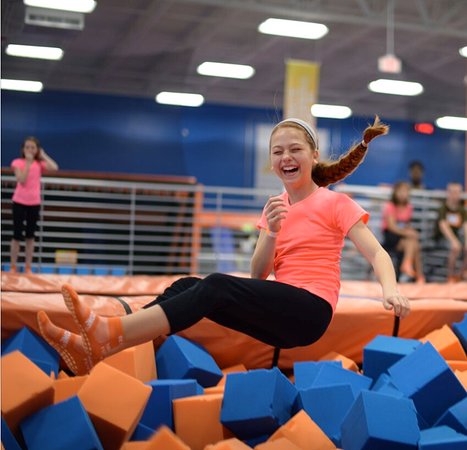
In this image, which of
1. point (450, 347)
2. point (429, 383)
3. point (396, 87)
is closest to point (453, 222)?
point (450, 347)

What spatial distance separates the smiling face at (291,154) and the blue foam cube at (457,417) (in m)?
0.94

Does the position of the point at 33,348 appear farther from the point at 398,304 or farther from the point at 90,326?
the point at 398,304

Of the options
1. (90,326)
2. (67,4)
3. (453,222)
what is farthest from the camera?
(67,4)

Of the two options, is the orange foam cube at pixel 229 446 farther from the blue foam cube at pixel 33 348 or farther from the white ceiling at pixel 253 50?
the white ceiling at pixel 253 50

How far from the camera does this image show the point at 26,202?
5254 millimetres

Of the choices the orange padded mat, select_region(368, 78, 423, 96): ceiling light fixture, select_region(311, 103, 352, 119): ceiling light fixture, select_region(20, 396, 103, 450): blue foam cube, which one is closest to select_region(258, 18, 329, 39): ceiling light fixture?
select_region(368, 78, 423, 96): ceiling light fixture

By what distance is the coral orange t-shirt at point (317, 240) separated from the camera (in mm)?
2174

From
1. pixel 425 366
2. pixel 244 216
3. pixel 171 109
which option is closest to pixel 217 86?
pixel 171 109

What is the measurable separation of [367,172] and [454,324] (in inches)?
479

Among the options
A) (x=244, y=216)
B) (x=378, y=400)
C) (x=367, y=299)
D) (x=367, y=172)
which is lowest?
(x=378, y=400)

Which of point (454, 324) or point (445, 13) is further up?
point (445, 13)

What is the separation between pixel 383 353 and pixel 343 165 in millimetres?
985

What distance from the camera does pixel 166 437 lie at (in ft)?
6.84

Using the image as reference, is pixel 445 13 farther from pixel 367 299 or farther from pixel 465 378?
pixel 465 378
